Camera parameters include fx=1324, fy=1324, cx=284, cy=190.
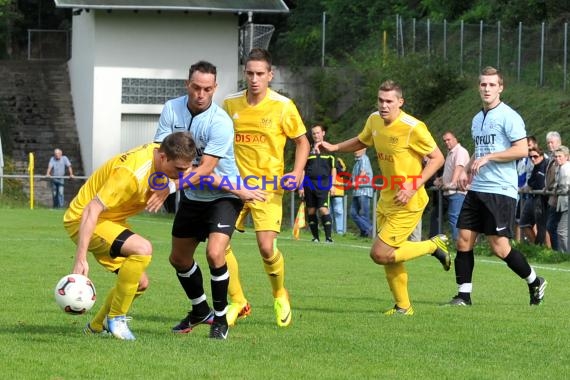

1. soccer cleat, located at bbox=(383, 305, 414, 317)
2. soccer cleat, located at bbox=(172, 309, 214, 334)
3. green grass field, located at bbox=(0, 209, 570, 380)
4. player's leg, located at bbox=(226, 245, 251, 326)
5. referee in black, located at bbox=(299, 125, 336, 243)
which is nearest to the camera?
green grass field, located at bbox=(0, 209, 570, 380)

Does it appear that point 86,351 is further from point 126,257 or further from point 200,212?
point 200,212

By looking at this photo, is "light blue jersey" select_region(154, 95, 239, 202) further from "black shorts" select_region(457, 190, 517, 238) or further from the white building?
the white building

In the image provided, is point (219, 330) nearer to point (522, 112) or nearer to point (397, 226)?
point (397, 226)

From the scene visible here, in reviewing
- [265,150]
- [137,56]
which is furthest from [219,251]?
[137,56]

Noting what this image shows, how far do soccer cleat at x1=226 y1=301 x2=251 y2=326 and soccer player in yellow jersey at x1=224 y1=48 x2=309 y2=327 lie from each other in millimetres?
21

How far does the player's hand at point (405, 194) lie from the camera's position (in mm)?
11719

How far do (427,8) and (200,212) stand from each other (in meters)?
36.5

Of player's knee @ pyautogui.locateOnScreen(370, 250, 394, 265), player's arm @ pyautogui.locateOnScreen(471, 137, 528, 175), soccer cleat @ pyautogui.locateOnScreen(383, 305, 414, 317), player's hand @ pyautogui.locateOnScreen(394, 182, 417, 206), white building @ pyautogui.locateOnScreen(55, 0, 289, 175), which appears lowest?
soccer cleat @ pyautogui.locateOnScreen(383, 305, 414, 317)

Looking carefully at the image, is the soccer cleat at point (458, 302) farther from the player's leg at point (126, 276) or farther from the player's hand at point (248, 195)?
the player's leg at point (126, 276)

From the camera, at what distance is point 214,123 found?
391 inches

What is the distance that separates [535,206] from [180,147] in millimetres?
12197

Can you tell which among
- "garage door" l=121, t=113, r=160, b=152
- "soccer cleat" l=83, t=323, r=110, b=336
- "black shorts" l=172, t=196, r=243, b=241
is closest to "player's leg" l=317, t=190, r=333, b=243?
"black shorts" l=172, t=196, r=243, b=241

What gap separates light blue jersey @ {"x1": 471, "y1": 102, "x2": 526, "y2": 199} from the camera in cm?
1222

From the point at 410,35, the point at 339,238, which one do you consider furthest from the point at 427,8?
the point at 339,238
